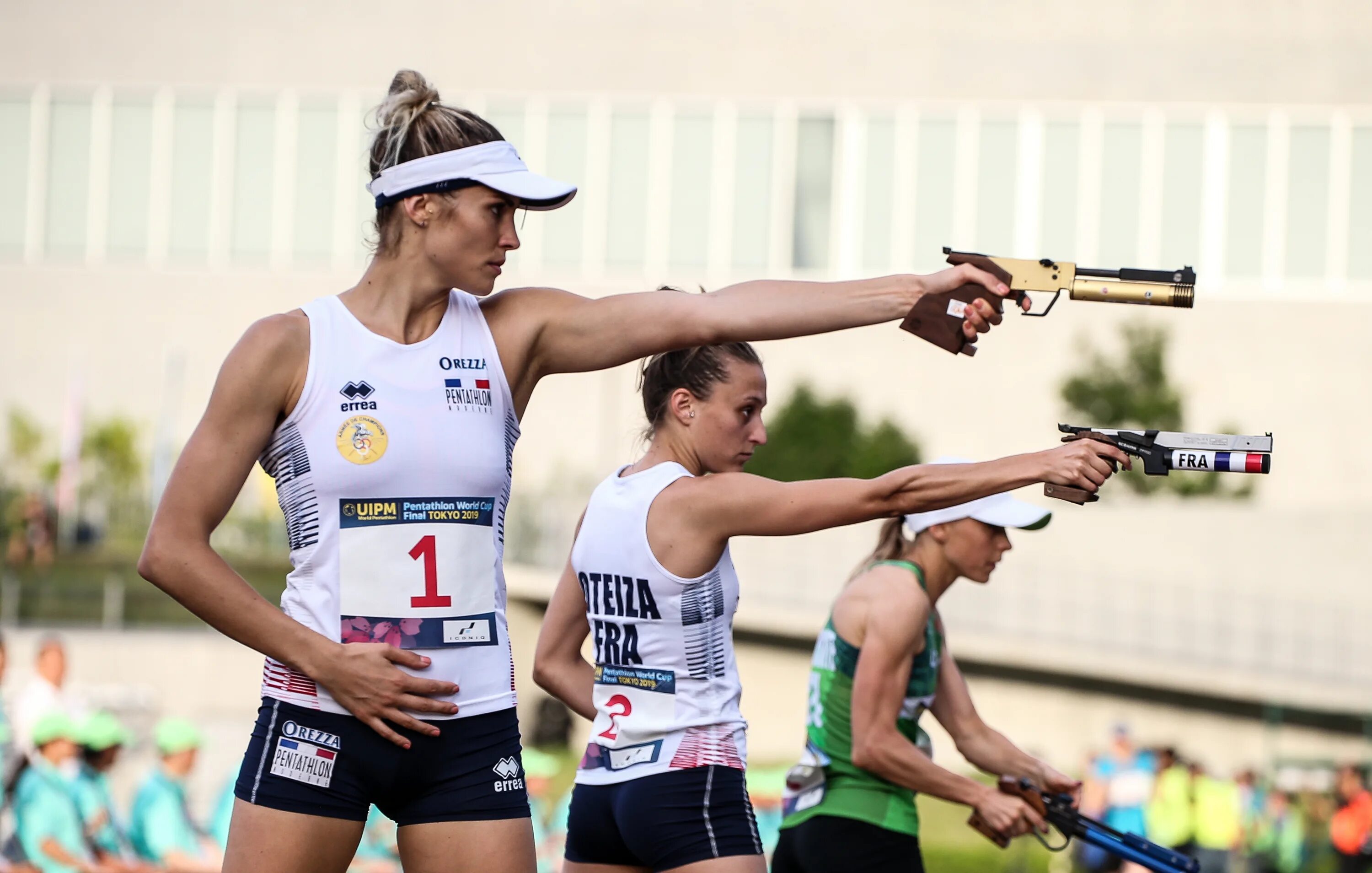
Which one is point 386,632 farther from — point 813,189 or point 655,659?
point 813,189

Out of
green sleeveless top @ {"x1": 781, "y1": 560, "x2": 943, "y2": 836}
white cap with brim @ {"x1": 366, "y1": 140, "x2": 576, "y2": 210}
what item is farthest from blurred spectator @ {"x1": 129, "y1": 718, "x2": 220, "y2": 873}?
white cap with brim @ {"x1": 366, "y1": 140, "x2": 576, "y2": 210}

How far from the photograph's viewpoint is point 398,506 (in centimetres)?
332

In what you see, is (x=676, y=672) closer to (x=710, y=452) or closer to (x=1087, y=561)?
(x=710, y=452)

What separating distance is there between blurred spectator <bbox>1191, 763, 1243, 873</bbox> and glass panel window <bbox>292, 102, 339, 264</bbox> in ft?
89.3

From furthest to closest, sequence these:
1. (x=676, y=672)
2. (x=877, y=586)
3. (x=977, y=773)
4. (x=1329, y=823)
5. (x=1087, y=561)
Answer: (x=1087, y=561)
(x=977, y=773)
(x=1329, y=823)
(x=877, y=586)
(x=676, y=672)

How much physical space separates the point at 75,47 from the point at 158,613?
61.5 feet

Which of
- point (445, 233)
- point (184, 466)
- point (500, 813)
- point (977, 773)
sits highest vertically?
point (445, 233)

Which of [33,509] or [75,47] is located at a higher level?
[75,47]

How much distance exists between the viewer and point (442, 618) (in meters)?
3.34

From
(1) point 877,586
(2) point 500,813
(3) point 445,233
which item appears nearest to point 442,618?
(2) point 500,813

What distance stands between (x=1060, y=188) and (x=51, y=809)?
3182 centimetres

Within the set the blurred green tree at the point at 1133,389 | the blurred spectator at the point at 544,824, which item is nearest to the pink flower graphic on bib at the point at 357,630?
the blurred spectator at the point at 544,824

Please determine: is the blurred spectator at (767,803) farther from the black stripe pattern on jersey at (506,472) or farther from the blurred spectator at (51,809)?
the black stripe pattern on jersey at (506,472)

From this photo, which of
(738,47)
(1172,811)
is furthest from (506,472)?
(738,47)
